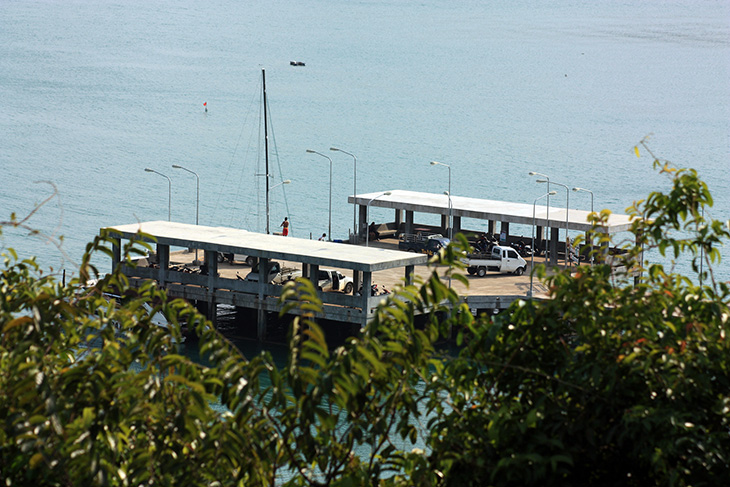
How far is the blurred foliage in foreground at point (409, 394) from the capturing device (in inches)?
384

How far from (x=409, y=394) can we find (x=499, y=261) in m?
51.8

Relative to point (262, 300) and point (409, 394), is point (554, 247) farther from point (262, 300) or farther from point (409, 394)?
point (409, 394)

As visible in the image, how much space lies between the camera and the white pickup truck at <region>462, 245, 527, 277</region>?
204 feet

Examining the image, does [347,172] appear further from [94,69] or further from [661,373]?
[661,373]

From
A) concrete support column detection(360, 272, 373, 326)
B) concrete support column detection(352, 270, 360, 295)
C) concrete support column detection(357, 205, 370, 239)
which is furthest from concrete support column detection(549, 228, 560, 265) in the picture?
concrete support column detection(360, 272, 373, 326)

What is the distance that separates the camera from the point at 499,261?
62.4 meters

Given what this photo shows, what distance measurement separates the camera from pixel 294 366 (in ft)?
31.7

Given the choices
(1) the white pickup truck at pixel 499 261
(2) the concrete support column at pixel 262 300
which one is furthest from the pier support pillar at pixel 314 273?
(1) the white pickup truck at pixel 499 261

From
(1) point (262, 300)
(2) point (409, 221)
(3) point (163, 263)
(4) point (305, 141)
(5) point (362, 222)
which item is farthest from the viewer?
(4) point (305, 141)

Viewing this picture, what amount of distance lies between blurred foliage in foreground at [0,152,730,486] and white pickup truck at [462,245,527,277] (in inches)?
1979

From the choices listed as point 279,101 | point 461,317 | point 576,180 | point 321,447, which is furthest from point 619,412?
point 279,101

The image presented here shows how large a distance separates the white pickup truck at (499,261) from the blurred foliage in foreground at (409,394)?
1979 inches

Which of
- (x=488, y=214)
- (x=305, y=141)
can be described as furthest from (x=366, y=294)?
(x=305, y=141)

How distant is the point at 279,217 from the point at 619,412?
302 ft
